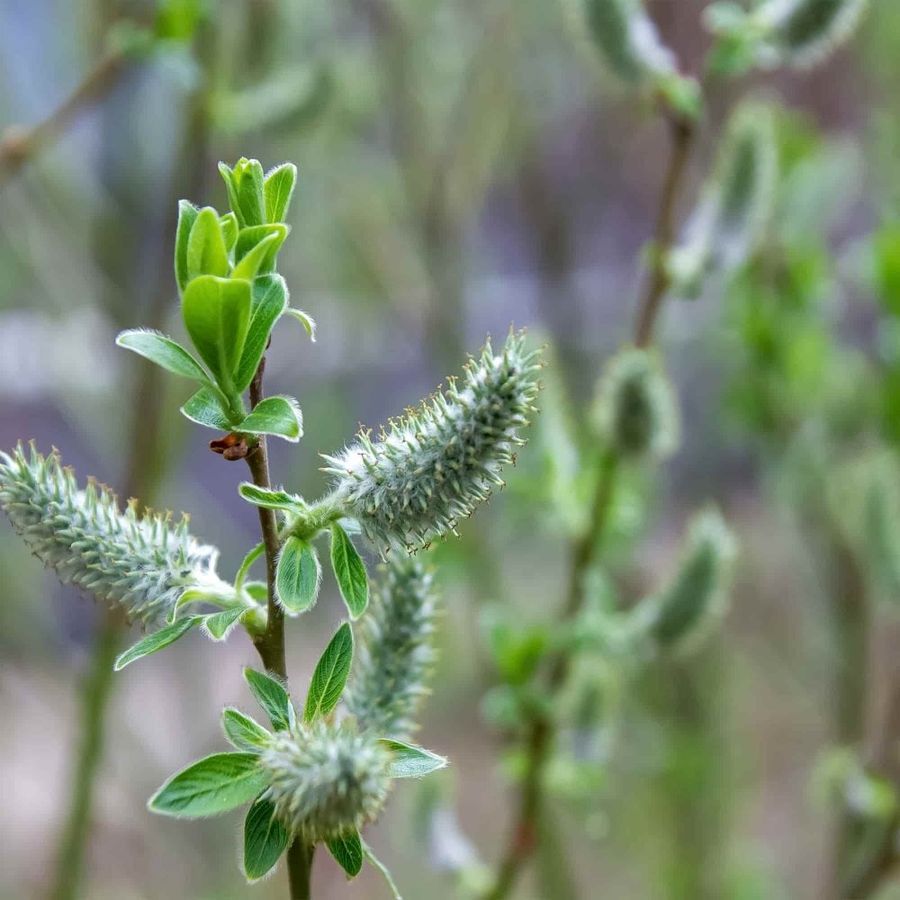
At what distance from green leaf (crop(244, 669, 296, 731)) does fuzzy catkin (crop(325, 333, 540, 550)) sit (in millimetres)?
77

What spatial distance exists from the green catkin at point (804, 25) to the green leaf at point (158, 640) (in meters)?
0.70

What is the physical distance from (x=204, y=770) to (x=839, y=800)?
0.87 meters

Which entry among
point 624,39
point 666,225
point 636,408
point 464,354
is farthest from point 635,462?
point 464,354

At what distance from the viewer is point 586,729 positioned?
93 centimetres

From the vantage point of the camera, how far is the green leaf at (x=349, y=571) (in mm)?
467

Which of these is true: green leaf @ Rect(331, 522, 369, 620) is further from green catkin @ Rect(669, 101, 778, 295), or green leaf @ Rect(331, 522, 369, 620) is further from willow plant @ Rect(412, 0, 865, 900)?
green catkin @ Rect(669, 101, 778, 295)

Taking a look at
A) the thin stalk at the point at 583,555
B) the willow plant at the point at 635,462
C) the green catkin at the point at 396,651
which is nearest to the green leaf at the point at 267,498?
the green catkin at the point at 396,651

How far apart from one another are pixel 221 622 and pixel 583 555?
527mm

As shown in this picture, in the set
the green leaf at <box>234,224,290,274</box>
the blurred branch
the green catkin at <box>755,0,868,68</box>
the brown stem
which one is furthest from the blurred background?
the green leaf at <box>234,224,290,274</box>

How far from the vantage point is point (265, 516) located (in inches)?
17.8

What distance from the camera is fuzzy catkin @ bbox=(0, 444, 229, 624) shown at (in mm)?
455

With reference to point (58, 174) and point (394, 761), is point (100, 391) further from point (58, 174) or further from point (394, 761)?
point (394, 761)

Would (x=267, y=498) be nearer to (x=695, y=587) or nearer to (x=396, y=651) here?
(x=396, y=651)

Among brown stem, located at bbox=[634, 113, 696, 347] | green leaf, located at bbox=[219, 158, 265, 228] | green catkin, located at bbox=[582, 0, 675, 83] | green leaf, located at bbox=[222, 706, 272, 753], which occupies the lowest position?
green leaf, located at bbox=[222, 706, 272, 753]
